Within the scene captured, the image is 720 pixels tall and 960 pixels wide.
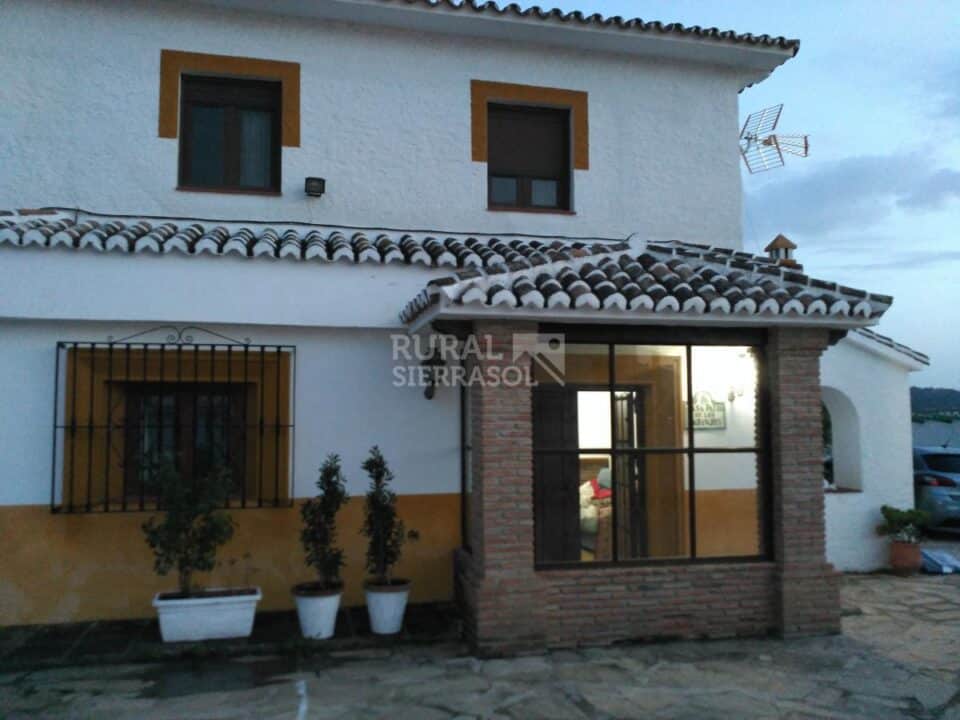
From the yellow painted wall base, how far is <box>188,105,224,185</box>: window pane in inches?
144

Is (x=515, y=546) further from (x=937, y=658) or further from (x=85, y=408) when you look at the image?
(x=85, y=408)

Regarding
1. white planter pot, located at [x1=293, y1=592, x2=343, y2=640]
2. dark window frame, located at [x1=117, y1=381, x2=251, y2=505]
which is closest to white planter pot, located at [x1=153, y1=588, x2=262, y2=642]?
white planter pot, located at [x1=293, y1=592, x2=343, y2=640]

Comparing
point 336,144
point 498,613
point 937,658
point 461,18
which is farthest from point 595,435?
point 461,18

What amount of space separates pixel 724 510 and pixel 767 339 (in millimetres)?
1557

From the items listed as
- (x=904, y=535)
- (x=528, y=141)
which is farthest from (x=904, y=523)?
(x=528, y=141)

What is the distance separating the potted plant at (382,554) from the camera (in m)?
6.70

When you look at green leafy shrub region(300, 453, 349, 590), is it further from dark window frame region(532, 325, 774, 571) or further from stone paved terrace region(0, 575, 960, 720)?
dark window frame region(532, 325, 774, 571)

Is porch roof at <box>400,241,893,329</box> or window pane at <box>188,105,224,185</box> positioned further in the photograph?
window pane at <box>188,105,224,185</box>

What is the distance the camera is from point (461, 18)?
8.65 meters

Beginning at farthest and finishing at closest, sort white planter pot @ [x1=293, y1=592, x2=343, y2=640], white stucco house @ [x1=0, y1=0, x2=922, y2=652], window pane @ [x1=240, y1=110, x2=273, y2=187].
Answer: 1. window pane @ [x1=240, y1=110, x2=273, y2=187]
2. white stucco house @ [x1=0, y1=0, x2=922, y2=652]
3. white planter pot @ [x1=293, y1=592, x2=343, y2=640]

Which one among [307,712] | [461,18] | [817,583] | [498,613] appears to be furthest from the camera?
[461,18]

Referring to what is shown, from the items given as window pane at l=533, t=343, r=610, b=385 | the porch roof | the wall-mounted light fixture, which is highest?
the wall-mounted light fixture

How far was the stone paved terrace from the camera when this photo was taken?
5.23 metres

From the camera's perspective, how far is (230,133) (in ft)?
28.6
